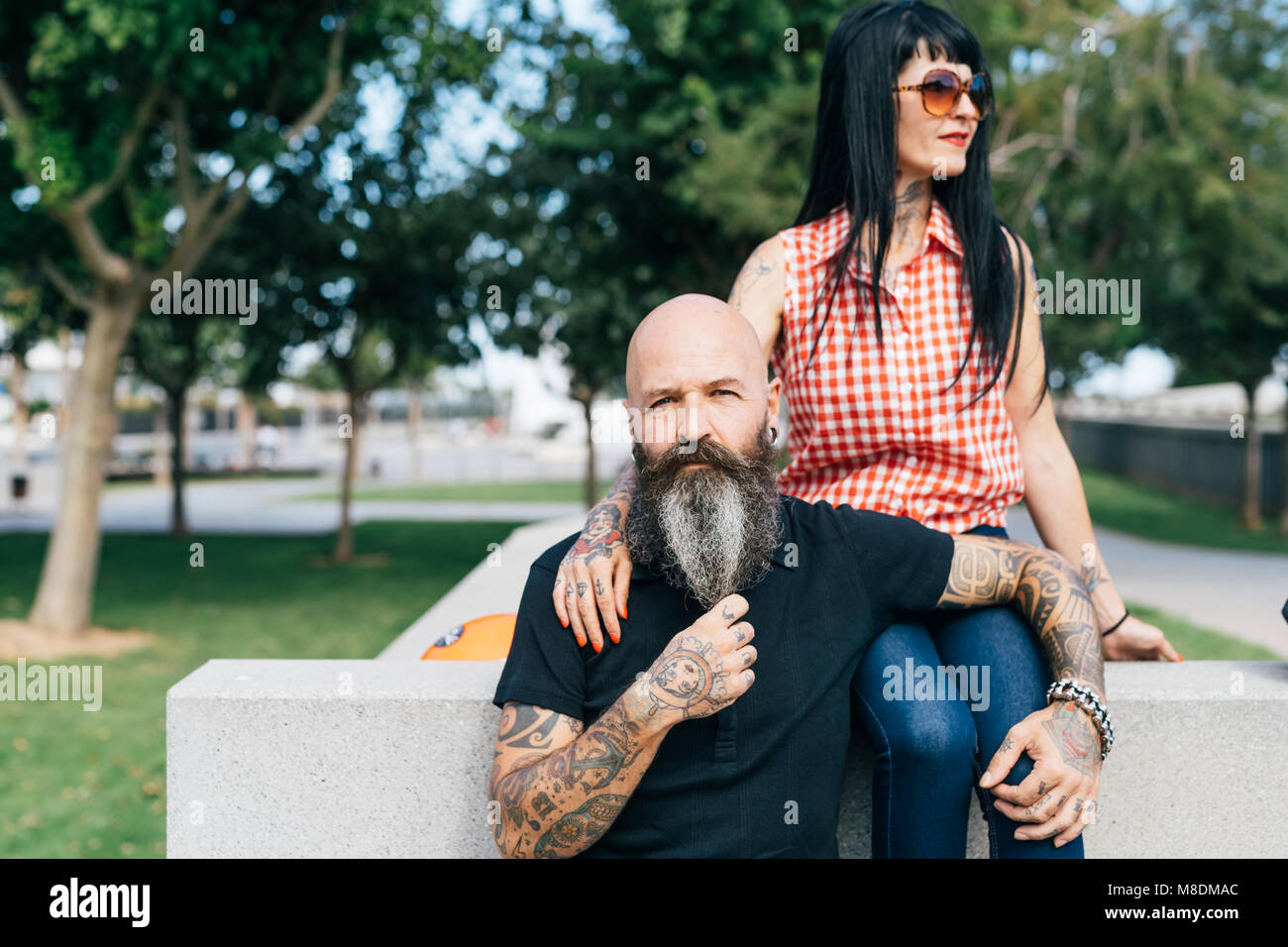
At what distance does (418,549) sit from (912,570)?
47.1ft

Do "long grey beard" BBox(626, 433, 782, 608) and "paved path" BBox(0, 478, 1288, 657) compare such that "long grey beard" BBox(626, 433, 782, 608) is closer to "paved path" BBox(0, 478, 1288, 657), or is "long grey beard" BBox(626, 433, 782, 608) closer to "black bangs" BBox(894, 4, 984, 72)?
"black bangs" BBox(894, 4, 984, 72)

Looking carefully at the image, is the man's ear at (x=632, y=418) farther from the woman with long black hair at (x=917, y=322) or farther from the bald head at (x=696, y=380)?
the woman with long black hair at (x=917, y=322)

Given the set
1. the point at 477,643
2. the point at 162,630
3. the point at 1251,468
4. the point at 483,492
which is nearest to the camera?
the point at 477,643

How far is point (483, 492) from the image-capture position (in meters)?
27.0

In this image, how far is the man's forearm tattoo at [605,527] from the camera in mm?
2064

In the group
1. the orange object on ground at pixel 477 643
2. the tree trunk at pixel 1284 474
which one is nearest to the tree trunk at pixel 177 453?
the orange object on ground at pixel 477 643

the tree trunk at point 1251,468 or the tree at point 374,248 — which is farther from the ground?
the tree at point 374,248

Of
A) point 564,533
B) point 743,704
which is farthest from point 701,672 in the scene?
point 564,533

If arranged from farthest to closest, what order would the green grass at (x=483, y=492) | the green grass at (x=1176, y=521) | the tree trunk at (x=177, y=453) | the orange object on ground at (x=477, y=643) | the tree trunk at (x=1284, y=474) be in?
1. the green grass at (x=483, y=492)
2. the tree trunk at (x=177, y=453)
3. the tree trunk at (x=1284, y=474)
4. the green grass at (x=1176, y=521)
5. the orange object on ground at (x=477, y=643)

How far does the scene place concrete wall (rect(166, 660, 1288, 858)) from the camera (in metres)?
2.38

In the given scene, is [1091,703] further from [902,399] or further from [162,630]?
[162,630]

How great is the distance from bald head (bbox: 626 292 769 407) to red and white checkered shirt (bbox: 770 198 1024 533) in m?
0.41

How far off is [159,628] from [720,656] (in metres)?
9.53

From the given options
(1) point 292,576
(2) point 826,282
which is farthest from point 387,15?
(2) point 826,282
